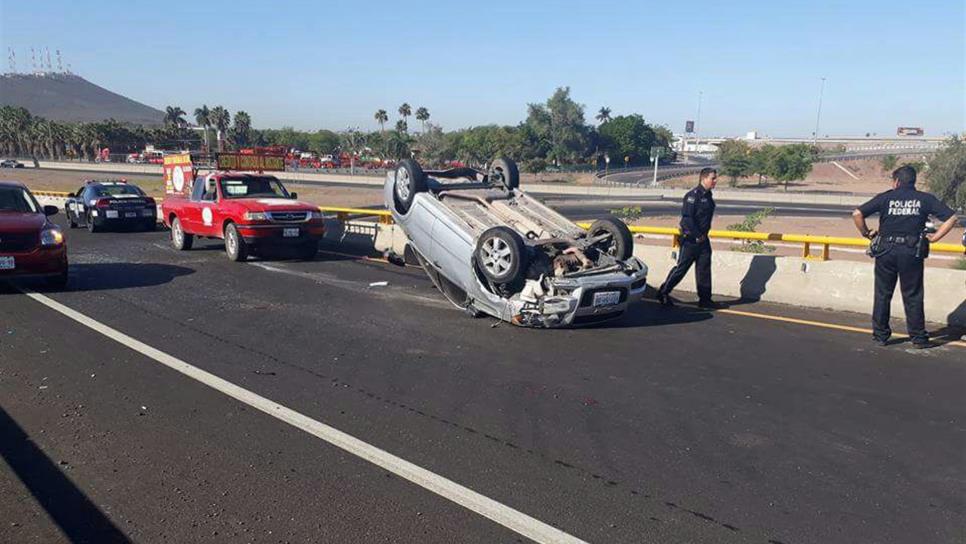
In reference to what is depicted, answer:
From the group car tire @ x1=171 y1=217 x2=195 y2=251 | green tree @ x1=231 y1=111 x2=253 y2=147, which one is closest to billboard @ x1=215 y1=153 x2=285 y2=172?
car tire @ x1=171 y1=217 x2=195 y2=251

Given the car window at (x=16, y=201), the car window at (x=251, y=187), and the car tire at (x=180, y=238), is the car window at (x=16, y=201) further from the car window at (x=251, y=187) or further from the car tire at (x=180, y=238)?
the car tire at (x=180, y=238)

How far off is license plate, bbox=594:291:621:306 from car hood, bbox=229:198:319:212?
720 centimetres

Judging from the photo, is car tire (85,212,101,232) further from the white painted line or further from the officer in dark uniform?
the officer in dark uniform

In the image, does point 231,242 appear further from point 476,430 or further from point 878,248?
point 878,248

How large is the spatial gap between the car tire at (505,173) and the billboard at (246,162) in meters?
8.01

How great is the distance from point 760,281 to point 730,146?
107 metres

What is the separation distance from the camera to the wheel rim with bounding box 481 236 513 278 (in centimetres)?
755

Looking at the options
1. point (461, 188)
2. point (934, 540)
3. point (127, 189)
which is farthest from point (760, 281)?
point (127, 189)

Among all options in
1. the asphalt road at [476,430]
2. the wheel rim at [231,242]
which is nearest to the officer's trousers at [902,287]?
the asphalt road at [476,430]

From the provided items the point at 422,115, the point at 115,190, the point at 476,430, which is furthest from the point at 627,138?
the point at 476,430

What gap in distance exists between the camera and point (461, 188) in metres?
9.62

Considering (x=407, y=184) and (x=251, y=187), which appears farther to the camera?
(x=251, y=187)

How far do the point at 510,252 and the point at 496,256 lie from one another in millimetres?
230

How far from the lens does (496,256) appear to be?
7656 millimetres
